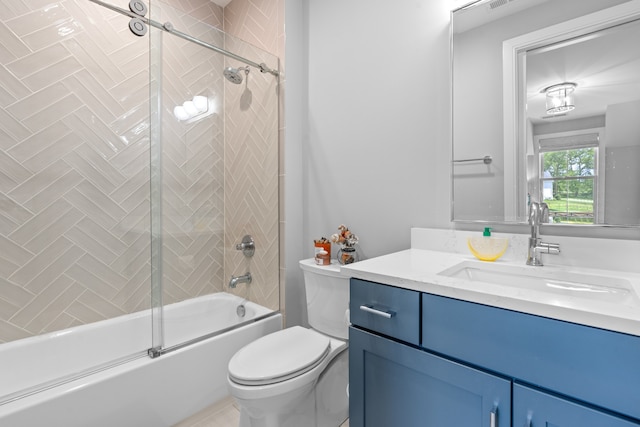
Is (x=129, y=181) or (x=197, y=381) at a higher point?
(x=129, y=181)

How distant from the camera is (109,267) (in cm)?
196

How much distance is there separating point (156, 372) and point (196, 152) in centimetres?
117

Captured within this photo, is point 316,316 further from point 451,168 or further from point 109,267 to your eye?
point 109,267

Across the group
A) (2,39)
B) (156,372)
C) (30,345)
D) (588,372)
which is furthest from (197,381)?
(2,39)

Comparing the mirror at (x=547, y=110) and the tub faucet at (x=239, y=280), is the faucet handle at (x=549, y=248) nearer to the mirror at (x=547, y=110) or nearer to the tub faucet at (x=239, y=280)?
the mirror at (x=547, y=110)

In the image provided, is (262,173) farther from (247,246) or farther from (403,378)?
(403,378)

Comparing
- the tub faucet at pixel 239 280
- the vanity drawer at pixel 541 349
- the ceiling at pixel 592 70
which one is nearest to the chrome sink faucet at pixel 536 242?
the ceiling at pixel 592 70

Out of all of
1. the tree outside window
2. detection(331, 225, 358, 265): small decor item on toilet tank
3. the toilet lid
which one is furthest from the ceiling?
the toilet lid

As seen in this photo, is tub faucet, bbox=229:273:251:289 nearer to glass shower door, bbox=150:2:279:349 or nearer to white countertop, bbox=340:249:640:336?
glass shower door, bbox=150:2:279:349

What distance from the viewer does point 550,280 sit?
1050 mm

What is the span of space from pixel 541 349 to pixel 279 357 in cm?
97

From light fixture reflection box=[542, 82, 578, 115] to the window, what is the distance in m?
0.10

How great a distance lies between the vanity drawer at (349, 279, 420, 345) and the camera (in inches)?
37.3

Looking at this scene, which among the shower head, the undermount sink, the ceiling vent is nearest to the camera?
the undermount sink
